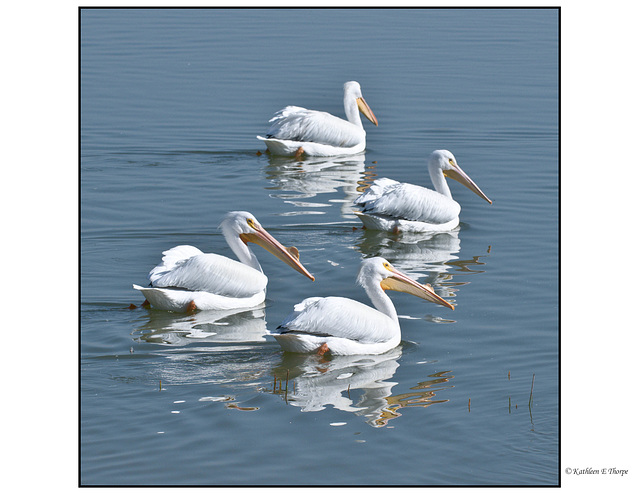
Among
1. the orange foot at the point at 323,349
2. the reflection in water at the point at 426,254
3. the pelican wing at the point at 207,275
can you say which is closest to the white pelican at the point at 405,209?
the reflection in water at the point at 426,254

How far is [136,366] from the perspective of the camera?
7.89 metres

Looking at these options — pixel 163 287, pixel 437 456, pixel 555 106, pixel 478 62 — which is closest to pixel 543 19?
pixel 478 62

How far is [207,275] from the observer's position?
9203 millimetres

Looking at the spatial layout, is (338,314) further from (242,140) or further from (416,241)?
(242,140)

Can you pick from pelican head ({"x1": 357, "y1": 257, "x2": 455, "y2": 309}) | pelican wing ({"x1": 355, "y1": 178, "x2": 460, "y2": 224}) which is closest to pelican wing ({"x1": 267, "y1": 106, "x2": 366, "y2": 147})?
pelican wing ({"x1": 355, "y1": 178, "x2": 460, "y2": 224})

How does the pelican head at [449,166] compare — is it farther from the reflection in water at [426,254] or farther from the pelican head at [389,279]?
the pelican head at [389,279]

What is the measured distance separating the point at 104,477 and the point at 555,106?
12.6 metres

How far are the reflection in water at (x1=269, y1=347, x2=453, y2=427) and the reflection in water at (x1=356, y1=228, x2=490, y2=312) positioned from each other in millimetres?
1806

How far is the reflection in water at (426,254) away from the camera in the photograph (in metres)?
10.2

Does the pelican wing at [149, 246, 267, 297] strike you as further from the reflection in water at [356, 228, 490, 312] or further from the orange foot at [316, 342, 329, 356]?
the reflection in water at [356, 228, 490, 312]

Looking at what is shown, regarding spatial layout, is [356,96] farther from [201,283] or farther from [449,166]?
[201,283]

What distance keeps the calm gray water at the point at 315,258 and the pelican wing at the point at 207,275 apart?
9.5 inches

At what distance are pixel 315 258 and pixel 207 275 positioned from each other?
1.69m

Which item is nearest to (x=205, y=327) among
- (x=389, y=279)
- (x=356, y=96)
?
(x=389, y=279)
